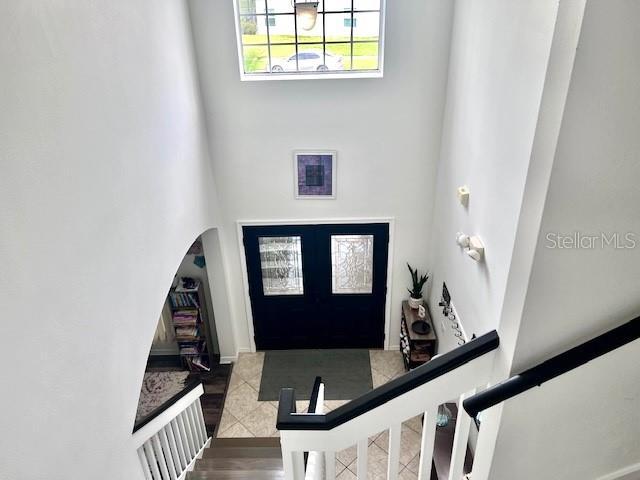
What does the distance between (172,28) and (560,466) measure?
397 cm

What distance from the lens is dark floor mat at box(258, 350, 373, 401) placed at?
18.5 ft

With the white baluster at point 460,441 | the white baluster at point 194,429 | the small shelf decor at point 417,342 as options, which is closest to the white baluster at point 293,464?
the white baluster at point 460,441

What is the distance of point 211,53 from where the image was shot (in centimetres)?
455

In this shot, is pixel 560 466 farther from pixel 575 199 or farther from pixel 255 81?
pixel 255 81

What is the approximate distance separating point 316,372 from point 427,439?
166 inches

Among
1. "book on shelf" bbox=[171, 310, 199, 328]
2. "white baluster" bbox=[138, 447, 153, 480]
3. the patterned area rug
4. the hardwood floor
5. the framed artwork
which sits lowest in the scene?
the patterned area rug

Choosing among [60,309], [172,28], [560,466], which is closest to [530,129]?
[560,466]

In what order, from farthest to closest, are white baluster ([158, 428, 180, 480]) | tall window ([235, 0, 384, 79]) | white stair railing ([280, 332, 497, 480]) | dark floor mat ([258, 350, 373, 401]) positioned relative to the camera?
1. dark floor mat ([258, 350, 373, 401])
2. tall window ([235, 0, 384, 79])
3. white baluster ([158, 428, 180, 480])
4. white stair railing ([280, 332, 497, 480])

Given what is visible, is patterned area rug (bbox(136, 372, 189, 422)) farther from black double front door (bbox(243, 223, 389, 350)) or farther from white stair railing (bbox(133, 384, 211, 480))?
white stair railing (bbox(133, 384, 211, 480))

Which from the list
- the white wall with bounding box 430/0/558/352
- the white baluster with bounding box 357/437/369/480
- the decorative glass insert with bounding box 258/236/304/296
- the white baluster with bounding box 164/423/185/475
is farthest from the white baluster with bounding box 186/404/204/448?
the white baluster with bounding box 357/437/369/480

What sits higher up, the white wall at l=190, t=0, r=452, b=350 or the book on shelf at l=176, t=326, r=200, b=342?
the white wall at l=190, t=0, r=452, b=350

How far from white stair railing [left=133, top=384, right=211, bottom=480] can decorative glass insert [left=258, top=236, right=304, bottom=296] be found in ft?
6.02

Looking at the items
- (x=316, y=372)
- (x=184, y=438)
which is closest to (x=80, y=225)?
(x=184, y=438)

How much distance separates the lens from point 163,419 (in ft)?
11.6
